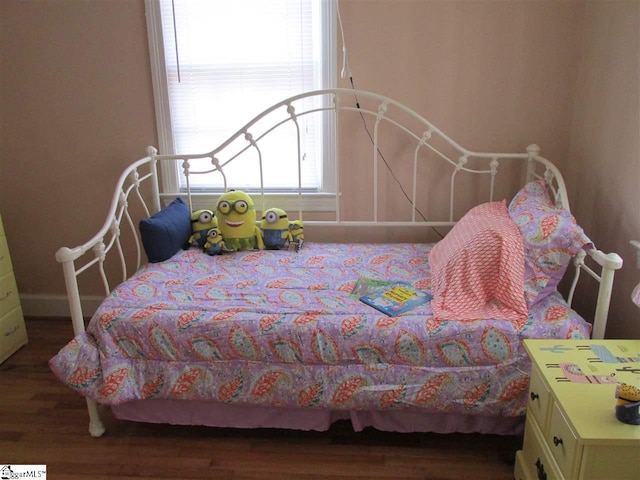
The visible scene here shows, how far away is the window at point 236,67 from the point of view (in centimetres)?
236

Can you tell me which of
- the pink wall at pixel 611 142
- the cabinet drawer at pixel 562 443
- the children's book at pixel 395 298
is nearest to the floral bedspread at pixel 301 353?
the children's book at pixel 395 298

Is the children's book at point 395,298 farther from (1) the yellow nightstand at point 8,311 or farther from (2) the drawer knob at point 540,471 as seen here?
(1) the yellow nightstand at point 8,311

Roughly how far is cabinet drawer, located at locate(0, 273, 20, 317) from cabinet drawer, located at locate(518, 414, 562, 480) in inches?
91.3

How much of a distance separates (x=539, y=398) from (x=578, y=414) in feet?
0.78

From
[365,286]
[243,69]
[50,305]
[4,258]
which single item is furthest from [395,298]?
[50,305]

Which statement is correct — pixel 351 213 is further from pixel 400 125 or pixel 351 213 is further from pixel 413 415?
pixel 413 415

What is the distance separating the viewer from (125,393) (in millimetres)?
1779

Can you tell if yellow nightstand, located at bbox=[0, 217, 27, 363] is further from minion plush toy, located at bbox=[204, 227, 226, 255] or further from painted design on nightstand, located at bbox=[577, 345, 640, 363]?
painted design on nightstand, located at bbox=[577, 345, 640, 363]

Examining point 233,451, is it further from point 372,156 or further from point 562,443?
point 372,156

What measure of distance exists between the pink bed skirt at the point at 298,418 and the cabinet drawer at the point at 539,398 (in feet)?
0.83

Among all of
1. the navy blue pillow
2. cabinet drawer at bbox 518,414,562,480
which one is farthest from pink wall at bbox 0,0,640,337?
cabinet drawer at bbox 518,414,562,480

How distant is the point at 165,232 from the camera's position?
7.22ft

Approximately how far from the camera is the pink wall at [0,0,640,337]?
87.7 inches

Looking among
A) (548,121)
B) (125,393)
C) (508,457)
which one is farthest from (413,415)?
(548,121)
